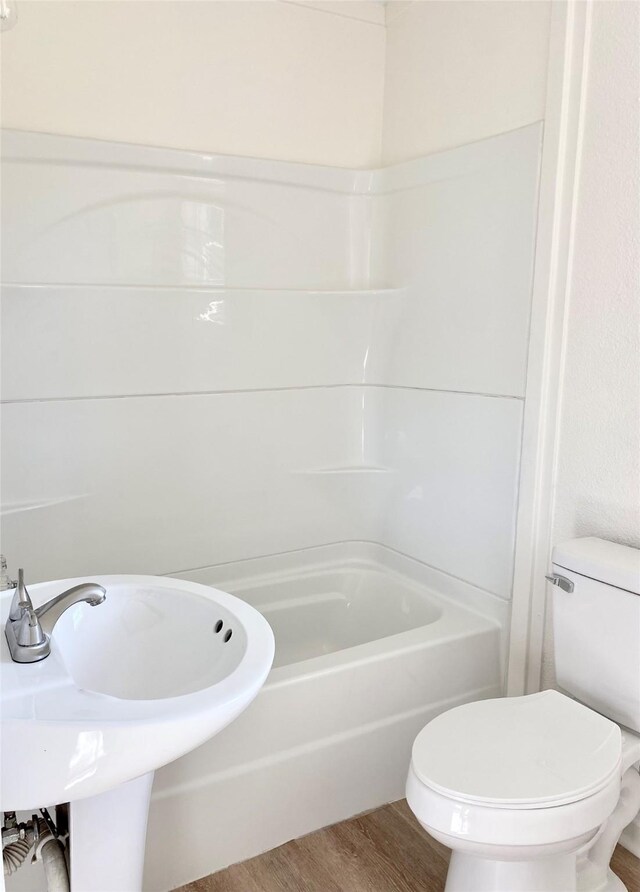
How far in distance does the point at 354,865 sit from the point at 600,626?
81 centimetres

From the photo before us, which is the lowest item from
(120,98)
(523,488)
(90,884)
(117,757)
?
(90,884)

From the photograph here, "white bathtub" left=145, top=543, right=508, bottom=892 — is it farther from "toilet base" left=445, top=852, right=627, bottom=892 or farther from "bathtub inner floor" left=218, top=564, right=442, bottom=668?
"toilet base" left=445, top=852, right=627, bottom=892

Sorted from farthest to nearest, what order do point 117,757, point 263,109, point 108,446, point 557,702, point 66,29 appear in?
point 263,109, point 108,446, point 66,29, point 557,702, point 117,757

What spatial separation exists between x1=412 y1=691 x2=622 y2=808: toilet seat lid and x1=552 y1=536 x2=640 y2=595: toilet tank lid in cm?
29

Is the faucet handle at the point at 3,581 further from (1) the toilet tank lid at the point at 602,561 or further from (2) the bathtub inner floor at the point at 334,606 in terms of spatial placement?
(1) the toilet tank lid at the point at 602,561

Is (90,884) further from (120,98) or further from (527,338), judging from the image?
(120,98)

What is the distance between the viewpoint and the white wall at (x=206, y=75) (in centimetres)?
192

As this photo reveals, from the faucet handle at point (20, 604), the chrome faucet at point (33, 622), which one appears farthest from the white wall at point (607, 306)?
the faucet handle at point (20, 604)

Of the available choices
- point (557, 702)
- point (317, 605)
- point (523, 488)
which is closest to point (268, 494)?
point (317, 605)

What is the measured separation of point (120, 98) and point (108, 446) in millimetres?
995

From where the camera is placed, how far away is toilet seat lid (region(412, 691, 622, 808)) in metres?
1.31

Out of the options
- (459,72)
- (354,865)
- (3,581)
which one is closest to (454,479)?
(354,865)

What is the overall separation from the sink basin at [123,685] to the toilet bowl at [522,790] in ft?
1.50

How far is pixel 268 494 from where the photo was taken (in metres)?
2.40
